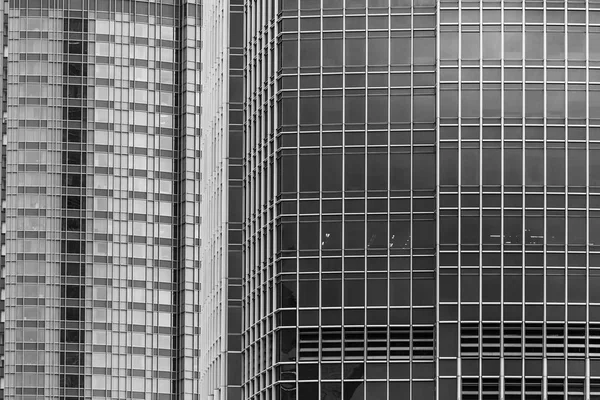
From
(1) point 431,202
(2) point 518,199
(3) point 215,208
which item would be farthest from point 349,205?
(3) point 215,208

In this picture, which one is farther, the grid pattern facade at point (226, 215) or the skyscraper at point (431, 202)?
the grid pattern facade at point (226, 215)

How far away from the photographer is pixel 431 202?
138 meters

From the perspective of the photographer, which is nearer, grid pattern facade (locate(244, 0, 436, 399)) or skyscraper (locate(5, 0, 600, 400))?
skyscraper (locate(5, 0, 600, 400))

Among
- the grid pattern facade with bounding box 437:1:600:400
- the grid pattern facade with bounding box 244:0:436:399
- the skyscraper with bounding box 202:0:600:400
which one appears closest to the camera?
the grid pattern facade with bounding box 437:1:600:400

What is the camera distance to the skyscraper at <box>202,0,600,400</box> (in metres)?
134

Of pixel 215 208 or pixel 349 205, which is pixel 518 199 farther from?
pixel 215 208

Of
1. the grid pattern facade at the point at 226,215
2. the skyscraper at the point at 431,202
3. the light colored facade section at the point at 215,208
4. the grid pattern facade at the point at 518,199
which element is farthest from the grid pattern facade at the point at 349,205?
the light colored facade section at the point at 215,208

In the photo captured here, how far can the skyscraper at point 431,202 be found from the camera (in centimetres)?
13450

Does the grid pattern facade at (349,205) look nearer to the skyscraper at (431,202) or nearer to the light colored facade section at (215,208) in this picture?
the skyscraper at (431,202)

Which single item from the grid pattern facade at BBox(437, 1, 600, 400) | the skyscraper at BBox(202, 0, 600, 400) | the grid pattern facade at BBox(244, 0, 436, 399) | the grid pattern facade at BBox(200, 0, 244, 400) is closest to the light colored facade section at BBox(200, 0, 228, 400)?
the grid pattern facade at BBox(200, 0, 244, 400)

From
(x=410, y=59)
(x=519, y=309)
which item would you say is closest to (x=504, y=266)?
(x=519, y=309)

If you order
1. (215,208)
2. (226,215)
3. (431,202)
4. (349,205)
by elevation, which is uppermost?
(215,208)

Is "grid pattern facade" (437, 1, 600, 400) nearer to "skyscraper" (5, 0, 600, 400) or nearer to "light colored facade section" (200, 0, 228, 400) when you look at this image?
"skyscraper" (5, 0, 600, 400)

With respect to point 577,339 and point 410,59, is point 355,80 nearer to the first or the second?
point 410,59
